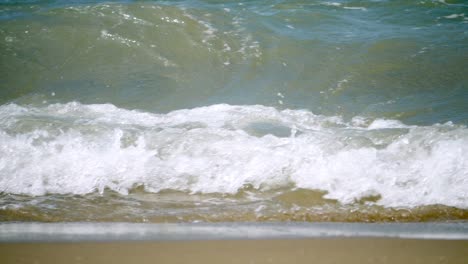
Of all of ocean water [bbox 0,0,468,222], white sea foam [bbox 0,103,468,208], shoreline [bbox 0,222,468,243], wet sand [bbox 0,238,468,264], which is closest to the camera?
wet sand [bbox 0,238,468,264]

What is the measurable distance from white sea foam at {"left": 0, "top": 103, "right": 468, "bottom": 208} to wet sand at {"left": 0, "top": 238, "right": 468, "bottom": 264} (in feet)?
2.66

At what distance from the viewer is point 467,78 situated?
243 inches

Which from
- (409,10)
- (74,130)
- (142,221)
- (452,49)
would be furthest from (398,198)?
(409,10)

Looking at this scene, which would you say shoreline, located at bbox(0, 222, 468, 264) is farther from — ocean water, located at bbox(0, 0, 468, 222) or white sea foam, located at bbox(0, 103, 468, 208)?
white sea foam, located at bbox(0, 103, 468, 208)

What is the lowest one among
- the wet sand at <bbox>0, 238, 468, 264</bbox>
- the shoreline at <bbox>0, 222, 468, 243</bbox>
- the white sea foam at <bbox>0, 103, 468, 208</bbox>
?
the wet sand at <bbox>0, 238, 468, 264</bbox>

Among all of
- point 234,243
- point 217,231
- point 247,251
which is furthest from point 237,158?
point 247,251

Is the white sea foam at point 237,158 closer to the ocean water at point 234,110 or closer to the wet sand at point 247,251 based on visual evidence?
the ocean water at point 234,110

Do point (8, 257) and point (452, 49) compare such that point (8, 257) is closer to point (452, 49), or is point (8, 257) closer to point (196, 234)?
point (196, 234)

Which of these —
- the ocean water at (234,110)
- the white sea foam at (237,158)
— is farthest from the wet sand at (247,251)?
the white sea foam at (237,158)

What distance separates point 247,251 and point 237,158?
147cm

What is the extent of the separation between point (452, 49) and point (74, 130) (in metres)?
4.78

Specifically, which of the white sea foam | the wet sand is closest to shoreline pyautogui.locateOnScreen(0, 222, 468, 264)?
the wet sand

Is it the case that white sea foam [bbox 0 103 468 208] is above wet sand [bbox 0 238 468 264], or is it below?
above

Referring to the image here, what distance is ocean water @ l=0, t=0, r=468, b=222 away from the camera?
3.90 m
